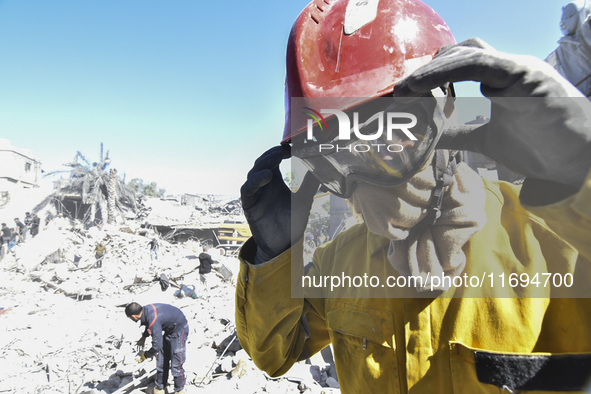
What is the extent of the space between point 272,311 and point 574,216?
1309 mm

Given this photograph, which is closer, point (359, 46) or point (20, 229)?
point (359, 46)

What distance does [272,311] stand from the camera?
172 centimetres

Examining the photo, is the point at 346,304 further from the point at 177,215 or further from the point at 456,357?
the point at 177,215

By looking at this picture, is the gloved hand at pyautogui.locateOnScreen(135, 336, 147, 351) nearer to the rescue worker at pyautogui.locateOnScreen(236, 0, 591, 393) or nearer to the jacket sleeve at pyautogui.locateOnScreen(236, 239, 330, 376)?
the jacket sleeve at pyautogui.locateOnScreen(236, 239, 330, 376)

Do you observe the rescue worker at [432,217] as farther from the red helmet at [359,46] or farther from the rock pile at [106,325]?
the rock pile at [106,325]


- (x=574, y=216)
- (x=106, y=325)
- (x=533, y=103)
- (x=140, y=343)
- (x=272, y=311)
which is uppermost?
(x=533, y=103)


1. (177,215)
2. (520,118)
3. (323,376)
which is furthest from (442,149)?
(177,215)

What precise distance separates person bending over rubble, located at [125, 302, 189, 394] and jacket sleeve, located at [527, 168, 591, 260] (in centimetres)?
606

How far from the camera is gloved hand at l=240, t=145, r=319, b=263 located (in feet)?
5.37

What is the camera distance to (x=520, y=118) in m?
0.87

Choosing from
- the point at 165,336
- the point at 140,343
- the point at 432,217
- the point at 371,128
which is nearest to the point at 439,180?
the point at 432,217

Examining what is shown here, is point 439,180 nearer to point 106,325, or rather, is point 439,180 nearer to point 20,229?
point 106,325

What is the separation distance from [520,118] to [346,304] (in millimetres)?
1099

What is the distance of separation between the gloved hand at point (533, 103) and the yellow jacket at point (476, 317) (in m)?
0.08
